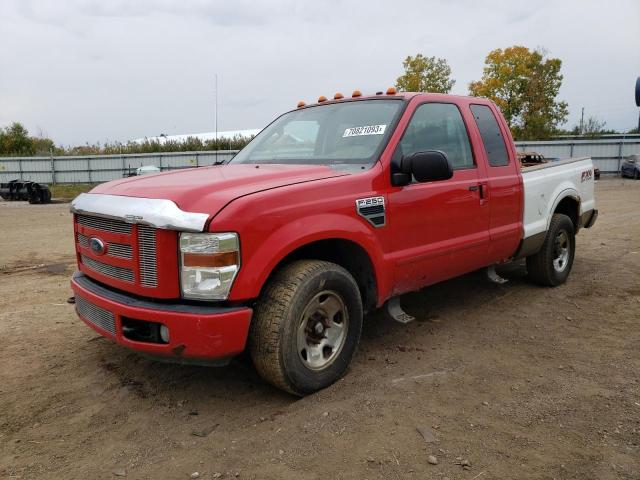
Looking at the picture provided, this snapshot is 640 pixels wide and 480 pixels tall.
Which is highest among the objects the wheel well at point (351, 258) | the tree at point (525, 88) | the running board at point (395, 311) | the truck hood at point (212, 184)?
the tree at point (525, 88)

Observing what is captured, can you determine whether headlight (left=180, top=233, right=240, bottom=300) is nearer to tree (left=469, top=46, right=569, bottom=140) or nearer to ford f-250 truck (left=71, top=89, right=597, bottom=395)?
ford f-250 truck (left=71, top=89, right=597, bottom=395)

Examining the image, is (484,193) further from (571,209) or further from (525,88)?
(525,88)

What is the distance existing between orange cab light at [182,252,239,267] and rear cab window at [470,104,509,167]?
8.81ft

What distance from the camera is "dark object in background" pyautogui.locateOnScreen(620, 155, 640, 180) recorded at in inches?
989

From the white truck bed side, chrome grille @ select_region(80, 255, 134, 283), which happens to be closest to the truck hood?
chrome grille @ select_region(80, 255, 134, 283)

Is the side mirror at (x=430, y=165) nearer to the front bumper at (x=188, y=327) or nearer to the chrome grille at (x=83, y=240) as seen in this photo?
the front bumper at (x=188, y=327)

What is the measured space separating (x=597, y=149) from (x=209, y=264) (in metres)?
30.8

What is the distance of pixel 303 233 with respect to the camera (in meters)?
3.00

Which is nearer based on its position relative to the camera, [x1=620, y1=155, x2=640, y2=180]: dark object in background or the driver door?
the driver door

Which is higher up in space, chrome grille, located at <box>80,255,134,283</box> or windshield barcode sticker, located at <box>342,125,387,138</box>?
windshield barcode sticker, located at <box>342,125,387,138</box>

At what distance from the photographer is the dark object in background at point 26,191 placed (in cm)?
1978

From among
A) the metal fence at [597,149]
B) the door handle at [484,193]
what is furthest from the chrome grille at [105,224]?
the metal fence at [597,149]

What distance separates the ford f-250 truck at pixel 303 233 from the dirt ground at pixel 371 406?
0.38 meters

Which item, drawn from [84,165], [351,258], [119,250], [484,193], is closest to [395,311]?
[351,258]
